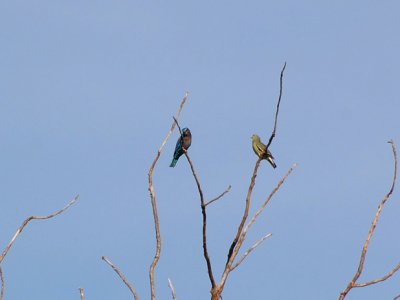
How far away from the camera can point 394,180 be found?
4.45m

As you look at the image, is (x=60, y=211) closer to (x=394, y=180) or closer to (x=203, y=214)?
(x=203, y=214)

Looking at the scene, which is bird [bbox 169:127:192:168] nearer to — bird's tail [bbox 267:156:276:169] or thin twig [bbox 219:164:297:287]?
bird's tail [bbox 267:156:276:169]

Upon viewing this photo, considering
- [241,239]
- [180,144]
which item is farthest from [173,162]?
[241,239]

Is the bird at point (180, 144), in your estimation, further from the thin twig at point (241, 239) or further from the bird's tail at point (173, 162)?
the thin twig at point (241, 239)

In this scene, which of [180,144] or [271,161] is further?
[180,144]

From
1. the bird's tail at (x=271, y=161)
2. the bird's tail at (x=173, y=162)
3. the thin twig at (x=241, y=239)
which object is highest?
the bird's tail at (x=173, y=162)

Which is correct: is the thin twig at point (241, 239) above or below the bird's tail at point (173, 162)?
below

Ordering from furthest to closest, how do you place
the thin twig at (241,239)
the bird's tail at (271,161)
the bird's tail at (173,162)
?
the bird's tail at (173,162), the bird's tail at (271,161), the thin twig at (241,239)

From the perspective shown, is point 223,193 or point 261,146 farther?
point 261,146

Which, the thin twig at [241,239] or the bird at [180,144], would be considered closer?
the thin twig at [241,239]

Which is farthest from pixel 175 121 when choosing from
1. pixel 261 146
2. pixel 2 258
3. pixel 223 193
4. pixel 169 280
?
pixel 261 146

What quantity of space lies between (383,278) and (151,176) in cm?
141

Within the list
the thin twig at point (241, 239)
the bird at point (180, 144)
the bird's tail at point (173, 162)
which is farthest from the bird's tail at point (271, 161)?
the thin twig at point (241, 239)

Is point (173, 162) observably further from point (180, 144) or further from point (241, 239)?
point (241, 239)
